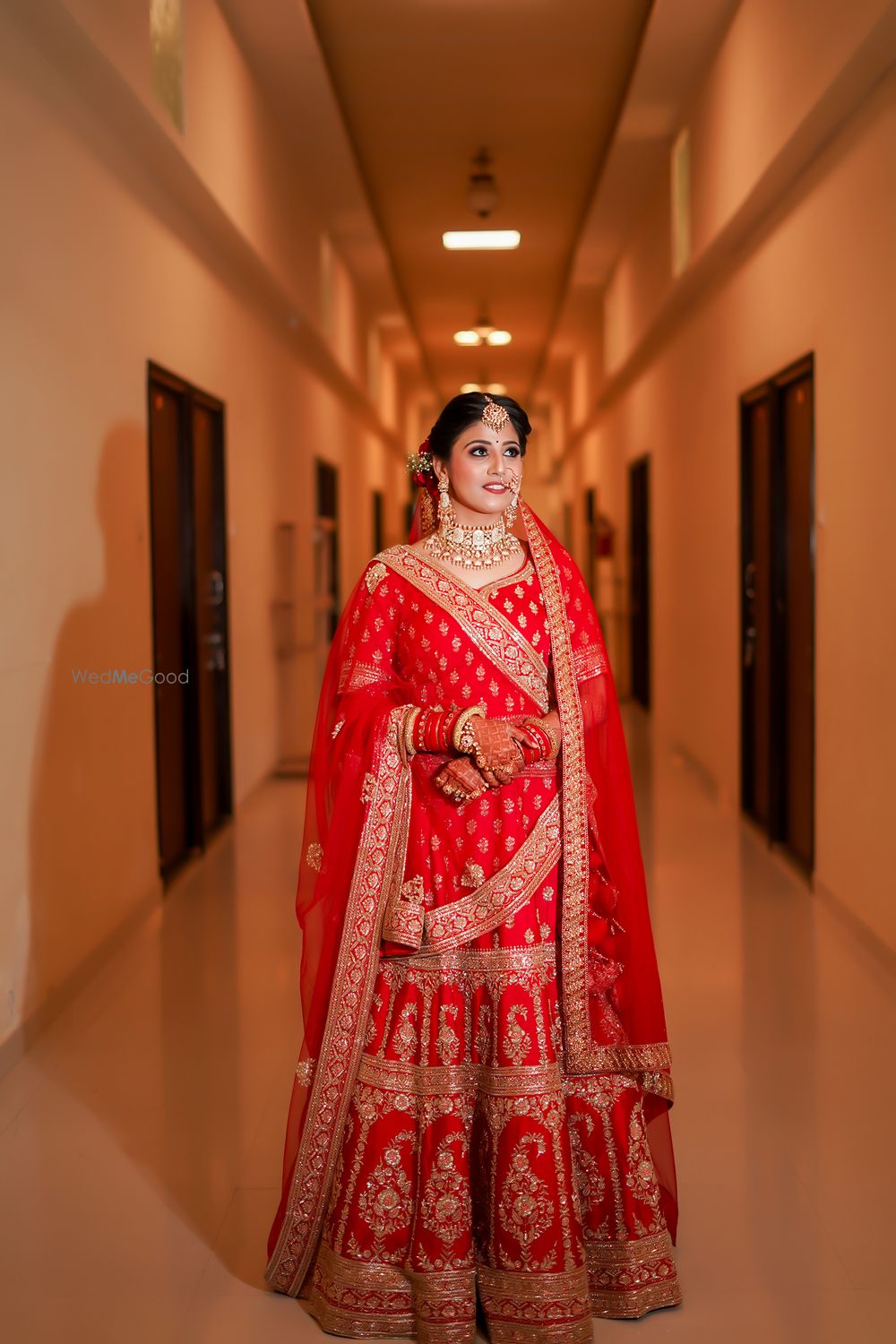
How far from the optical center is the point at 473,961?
2248 mm

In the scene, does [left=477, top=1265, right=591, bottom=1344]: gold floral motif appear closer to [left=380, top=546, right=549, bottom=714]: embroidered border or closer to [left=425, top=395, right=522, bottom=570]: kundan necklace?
[left=380, top=546, right=549, bottom=714]: embroidered border

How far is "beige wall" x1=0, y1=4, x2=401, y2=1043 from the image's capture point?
11.7ft

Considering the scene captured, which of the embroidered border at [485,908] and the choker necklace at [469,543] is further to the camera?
the choker necklace at [469,543]

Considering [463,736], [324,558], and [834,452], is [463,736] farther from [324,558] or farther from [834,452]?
[324,558]

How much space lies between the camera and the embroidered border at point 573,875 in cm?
229

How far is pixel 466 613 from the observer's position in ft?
7.52

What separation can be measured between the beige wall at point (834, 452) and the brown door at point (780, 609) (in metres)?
0.13

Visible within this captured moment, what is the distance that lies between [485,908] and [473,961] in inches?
3.9

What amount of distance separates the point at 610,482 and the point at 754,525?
650 centimetres

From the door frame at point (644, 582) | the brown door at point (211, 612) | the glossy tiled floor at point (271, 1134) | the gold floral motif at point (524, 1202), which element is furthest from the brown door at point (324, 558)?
the gold floral motif at point (524, 1202)

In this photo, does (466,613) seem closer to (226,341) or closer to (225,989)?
(225,989)

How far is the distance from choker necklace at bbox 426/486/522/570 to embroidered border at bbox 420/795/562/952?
0.52 meters

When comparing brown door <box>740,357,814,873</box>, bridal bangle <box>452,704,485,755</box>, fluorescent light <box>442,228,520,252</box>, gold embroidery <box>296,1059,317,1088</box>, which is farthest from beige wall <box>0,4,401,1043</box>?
fluorescent light <box>442,228,520,252</box>

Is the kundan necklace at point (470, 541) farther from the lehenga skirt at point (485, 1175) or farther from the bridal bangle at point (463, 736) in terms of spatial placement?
the lehenga skirt at point (485, 1175)
